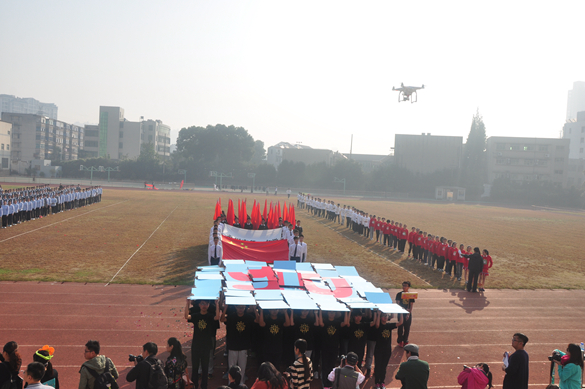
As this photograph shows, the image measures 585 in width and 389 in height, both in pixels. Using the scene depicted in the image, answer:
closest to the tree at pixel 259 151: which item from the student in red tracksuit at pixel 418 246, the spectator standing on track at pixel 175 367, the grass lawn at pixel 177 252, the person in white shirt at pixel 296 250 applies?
the grass lawn at pixel 177 252

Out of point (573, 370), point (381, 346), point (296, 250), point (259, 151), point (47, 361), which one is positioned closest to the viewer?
point (47, 361)

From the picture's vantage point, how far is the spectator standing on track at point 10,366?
203 inches

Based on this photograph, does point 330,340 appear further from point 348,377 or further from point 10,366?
point 10,366

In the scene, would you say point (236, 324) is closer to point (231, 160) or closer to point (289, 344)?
point (289, 344)

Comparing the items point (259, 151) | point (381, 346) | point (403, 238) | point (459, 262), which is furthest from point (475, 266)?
point (259, 151)

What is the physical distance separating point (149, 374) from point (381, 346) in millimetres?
4143

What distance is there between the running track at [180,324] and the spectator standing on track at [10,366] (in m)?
1.95

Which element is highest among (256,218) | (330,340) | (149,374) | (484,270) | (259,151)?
(259,151)

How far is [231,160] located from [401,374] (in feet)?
293

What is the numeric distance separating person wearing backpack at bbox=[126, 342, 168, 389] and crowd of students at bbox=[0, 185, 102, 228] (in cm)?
2153

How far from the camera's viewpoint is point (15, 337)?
8.89 m

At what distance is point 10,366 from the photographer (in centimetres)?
527

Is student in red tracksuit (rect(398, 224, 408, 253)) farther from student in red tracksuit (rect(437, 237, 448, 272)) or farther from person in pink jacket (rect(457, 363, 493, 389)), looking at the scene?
person in pink jacket (rect(457, 363, 493, 389))

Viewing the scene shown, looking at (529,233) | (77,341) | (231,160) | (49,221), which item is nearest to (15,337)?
(77,341)
